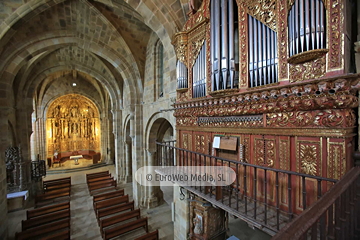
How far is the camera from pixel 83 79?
16.7 meters

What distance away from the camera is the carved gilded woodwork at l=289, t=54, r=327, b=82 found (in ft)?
7.21

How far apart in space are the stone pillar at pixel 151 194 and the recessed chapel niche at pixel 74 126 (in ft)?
45.9

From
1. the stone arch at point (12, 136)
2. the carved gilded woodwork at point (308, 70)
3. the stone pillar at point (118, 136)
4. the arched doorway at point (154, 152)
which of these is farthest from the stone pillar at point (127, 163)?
the carved gilded woodwork at point (308, 70)

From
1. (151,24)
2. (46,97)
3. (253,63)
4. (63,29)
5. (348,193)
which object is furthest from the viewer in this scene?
(46,97)

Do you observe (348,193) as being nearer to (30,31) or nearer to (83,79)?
(30,31)

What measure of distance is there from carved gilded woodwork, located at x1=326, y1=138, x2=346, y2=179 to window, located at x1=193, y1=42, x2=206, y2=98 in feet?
7.86

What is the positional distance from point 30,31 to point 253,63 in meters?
8.28

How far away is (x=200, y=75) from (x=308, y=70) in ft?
7.05

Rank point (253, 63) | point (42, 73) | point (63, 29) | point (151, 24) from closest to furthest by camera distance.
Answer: point (253, 63), point (151, 24), point (63, 29), point (42, 73)

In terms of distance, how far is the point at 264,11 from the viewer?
109 inches

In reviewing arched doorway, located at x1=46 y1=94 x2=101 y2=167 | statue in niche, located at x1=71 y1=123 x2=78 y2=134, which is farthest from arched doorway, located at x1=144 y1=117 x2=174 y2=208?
statue in niche, located at x1=71 y1=123 x2=78 y2=134

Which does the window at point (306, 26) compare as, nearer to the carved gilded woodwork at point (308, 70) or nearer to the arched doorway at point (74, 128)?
the carved gilded woodwork at point (308, 70)

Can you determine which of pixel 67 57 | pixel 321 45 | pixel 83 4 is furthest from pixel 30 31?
pixel 321 45

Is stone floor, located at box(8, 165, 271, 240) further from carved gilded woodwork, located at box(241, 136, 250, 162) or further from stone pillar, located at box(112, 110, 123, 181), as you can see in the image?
carved gilded woodwork, located at box(241, 136, 250, 162)
